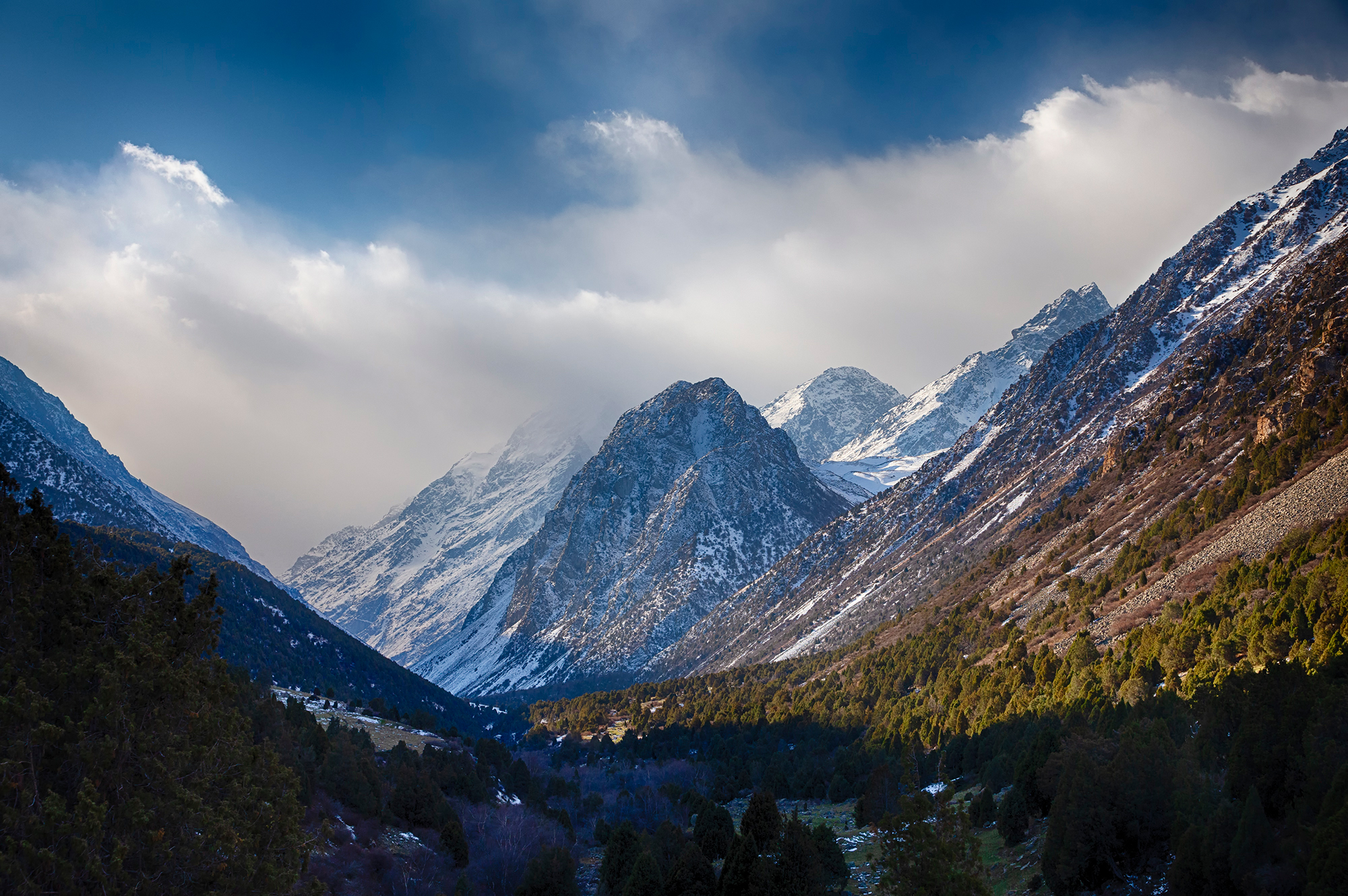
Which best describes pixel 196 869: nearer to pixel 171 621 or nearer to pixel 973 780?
pixel 171 621

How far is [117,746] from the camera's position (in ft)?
77.6

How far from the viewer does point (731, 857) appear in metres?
49.7

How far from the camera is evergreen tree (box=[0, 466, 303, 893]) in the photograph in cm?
2089

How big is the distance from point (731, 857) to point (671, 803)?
186 ft

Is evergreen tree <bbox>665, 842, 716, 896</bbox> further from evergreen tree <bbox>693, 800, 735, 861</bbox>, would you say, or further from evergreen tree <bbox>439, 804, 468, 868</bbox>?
evergreen tree <bbox>439, 804, 468, 868</bbox>

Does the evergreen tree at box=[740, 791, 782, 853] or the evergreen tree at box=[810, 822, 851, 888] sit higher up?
the evergreen tree at box=[740, 791, 782, 853]

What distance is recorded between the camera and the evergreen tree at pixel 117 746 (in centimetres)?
2089

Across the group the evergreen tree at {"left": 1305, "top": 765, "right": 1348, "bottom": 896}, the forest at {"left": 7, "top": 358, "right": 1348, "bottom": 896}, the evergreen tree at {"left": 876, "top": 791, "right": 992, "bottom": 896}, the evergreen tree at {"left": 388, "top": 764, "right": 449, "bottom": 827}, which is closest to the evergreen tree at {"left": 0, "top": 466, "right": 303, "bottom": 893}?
the forest at {"left": 7, "top": 358, "right": 1348, "bottom": 896}

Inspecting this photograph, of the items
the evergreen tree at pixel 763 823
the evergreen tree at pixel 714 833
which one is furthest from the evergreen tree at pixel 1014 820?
the evergreen tree at pixel 714 833

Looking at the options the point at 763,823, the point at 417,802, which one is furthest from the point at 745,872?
the point at 417,802

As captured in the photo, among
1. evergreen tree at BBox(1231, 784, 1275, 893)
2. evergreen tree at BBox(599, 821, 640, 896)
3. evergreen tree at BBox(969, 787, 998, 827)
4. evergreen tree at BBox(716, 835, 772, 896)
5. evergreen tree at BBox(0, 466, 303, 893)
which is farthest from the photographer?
evergreen tree at BBox(599, 821, 640, 896)

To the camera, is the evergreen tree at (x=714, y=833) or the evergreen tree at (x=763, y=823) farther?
the evergreen tree at (x=714, y=833)

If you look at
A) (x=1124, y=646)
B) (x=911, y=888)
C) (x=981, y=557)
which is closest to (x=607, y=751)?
(x=981, y=557)

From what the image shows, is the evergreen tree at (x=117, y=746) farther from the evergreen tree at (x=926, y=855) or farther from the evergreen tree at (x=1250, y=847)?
the evergreen tree at (x=1250, y=847)
